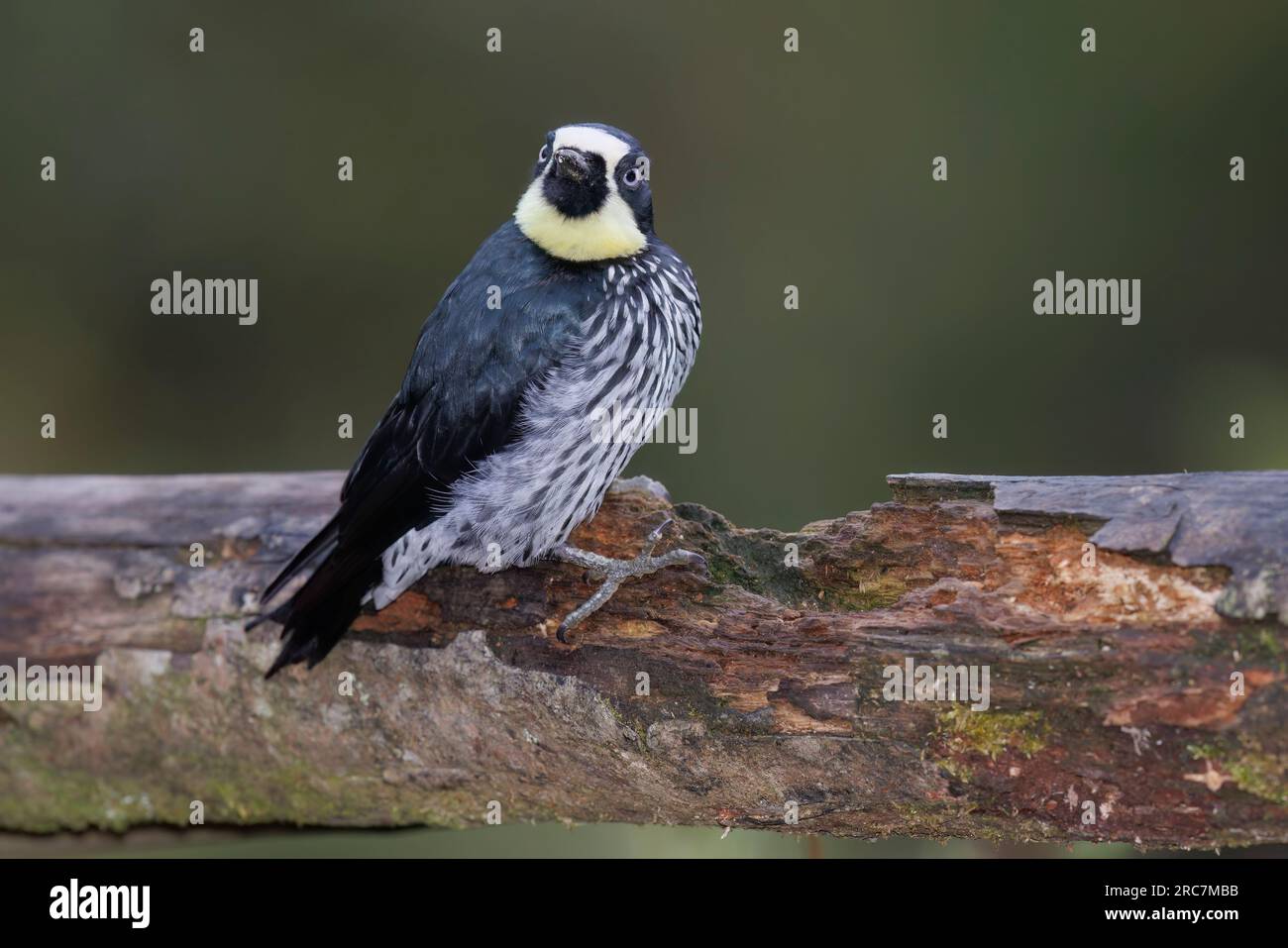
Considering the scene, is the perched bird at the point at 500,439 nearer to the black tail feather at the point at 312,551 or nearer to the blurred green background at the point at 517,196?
the black tail feather at the point at 312,551

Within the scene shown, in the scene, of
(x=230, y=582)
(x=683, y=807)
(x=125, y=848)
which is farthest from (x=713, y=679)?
(x=125, y=848)

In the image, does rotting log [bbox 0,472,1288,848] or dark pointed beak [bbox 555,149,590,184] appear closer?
rotting log [bbox 0,472,1288,848]

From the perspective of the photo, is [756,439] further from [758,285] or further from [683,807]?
[683,807]

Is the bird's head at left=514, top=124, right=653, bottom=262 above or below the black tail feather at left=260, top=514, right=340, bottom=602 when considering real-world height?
above

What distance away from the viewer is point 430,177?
598 centimetres

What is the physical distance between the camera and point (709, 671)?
2629 millimetres

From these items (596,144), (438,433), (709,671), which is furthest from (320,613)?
(596,144)

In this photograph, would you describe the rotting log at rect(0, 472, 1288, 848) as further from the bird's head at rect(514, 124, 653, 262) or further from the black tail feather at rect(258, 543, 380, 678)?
the bird's head at rect(514, 124, 653, 262)

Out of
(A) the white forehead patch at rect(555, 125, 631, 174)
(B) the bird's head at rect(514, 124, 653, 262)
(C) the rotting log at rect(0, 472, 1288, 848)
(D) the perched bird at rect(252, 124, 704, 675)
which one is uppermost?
(A) the white forehead patch at rect(555, 125, 631, 174)

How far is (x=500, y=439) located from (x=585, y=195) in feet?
2.21

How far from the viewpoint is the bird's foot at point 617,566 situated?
282 cm

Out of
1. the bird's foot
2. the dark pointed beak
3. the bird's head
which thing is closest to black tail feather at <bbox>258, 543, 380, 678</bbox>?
the bird's foot

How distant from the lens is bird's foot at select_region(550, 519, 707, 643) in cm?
282

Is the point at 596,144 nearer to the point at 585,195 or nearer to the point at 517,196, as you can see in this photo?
the point at 585,195
